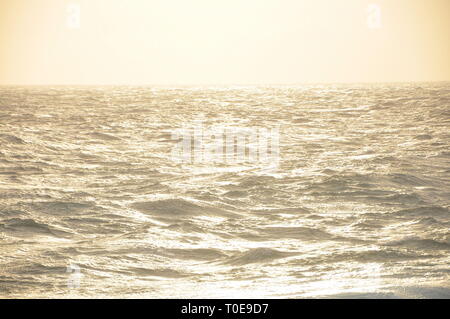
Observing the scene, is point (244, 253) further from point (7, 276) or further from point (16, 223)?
point (16, 223)

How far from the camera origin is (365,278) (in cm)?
831

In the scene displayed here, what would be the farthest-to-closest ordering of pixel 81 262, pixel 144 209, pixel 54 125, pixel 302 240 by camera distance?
pixel 54 125 → pixel 144 209 → pixel 302 240 → pixel 81 262

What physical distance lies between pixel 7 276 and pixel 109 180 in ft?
31.3

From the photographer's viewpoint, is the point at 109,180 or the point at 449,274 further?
the point at 109,180

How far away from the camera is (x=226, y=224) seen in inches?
497

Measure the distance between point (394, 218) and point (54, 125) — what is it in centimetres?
3150

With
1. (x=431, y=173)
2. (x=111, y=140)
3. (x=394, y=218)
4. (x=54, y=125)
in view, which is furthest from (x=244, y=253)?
(x=54, y=125)

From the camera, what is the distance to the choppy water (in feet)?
27.4

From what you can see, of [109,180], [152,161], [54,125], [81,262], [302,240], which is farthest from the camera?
[54,125]

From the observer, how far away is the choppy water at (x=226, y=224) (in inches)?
329

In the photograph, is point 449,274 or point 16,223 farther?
point 16,223

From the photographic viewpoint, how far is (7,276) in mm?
8828

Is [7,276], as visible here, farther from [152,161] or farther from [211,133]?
[211,133]

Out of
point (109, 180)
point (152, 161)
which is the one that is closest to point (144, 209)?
point (109, 180)
